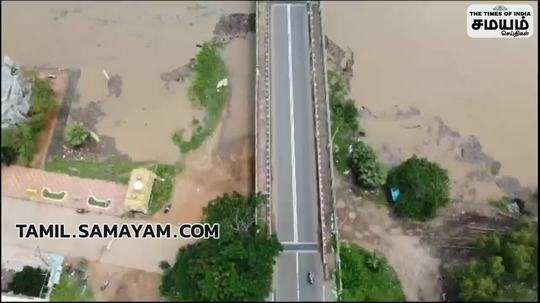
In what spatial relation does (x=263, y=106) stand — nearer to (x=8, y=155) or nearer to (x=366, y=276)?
(x=366, y=276)

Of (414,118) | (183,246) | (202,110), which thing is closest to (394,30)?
(414,118)

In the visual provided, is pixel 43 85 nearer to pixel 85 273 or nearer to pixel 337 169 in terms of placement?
pixel 85 273

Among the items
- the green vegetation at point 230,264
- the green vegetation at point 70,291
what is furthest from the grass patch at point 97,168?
the green vegetation at point 230,264

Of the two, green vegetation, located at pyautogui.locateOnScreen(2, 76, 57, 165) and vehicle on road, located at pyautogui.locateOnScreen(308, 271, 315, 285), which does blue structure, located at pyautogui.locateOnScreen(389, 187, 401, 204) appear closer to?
vehicle on road, located at pyautogui.locateOnScreen(308, 271, 315, 285)

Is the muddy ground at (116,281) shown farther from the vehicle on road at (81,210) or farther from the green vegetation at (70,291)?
the vehicle on road at (81,210)

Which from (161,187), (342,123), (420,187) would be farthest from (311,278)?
(342,123)

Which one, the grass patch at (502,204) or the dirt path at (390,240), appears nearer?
the dirt path at (390,240)

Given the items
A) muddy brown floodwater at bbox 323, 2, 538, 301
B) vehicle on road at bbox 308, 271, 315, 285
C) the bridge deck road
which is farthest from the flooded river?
vehicle on road at bbox 308, 271, 315, 285
